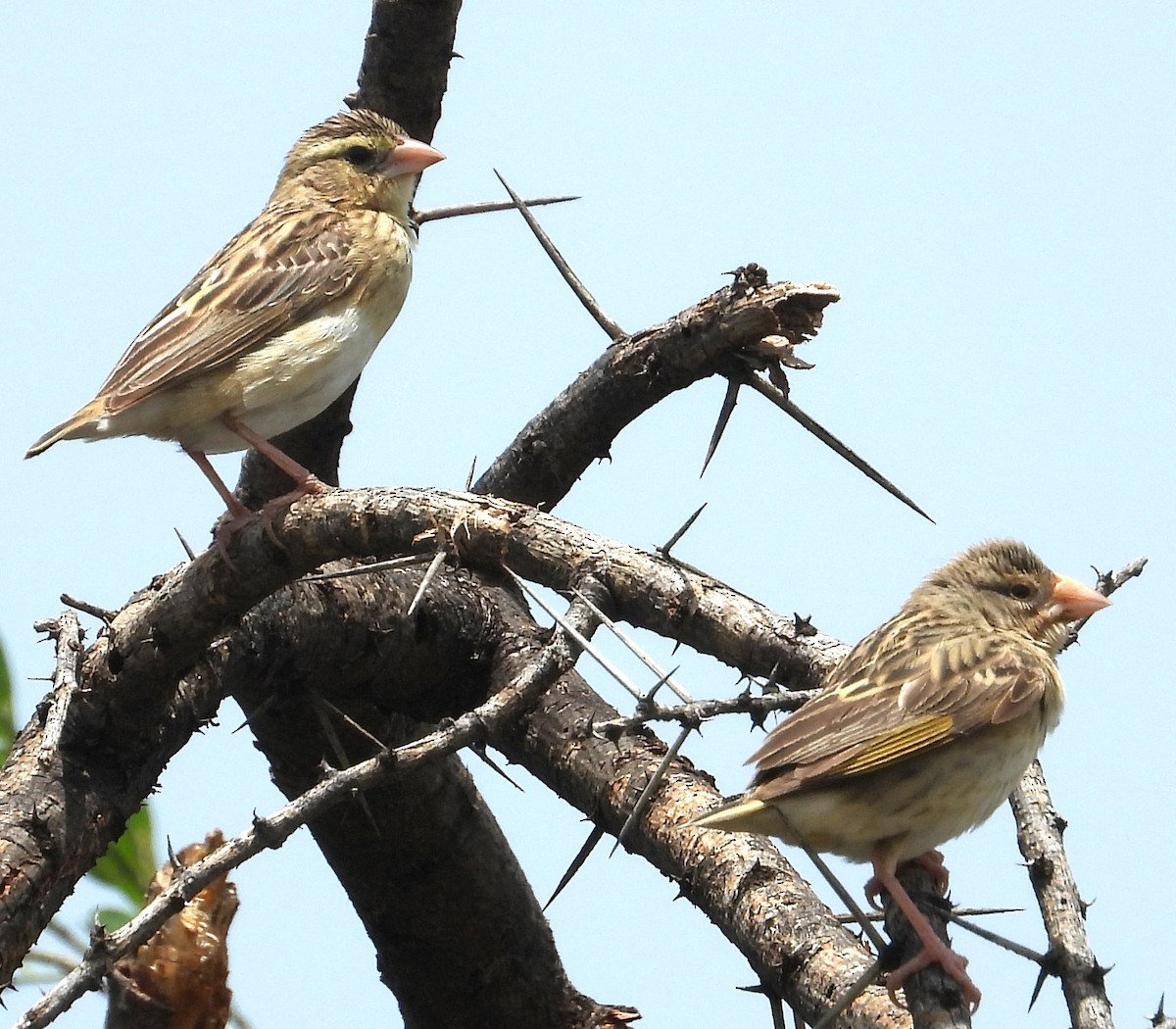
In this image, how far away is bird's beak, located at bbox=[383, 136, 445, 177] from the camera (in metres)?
6.69

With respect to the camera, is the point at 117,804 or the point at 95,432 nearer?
the point at 117,804

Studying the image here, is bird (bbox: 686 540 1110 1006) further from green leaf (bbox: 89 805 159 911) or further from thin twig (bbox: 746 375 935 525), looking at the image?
green leaf (bbox: 89 805 159 911)

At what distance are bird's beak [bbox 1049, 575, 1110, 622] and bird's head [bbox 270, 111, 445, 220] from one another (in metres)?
3.17

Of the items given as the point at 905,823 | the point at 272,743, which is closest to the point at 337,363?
the point at 272,743

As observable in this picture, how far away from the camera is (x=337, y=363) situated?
573cm

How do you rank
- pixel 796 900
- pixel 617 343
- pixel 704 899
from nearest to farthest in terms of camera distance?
1. pixel 796 900
2. pixel 704 899
3. pixel 617 343

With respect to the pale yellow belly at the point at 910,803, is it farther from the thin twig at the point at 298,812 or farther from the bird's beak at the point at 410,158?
the bird's beak at the point at 410,158

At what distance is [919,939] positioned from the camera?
3617mm

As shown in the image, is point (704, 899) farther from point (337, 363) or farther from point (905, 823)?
point (337, 363)

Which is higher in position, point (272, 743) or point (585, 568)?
point (272, 743)

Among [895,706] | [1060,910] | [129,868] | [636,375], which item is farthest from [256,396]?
[1060,910]

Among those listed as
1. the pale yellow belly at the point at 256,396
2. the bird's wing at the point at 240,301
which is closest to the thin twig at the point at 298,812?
the pale yellow belly at the point at 256,396

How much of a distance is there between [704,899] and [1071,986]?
1213 millimetres

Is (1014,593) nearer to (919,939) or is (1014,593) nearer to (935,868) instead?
(935,868)
